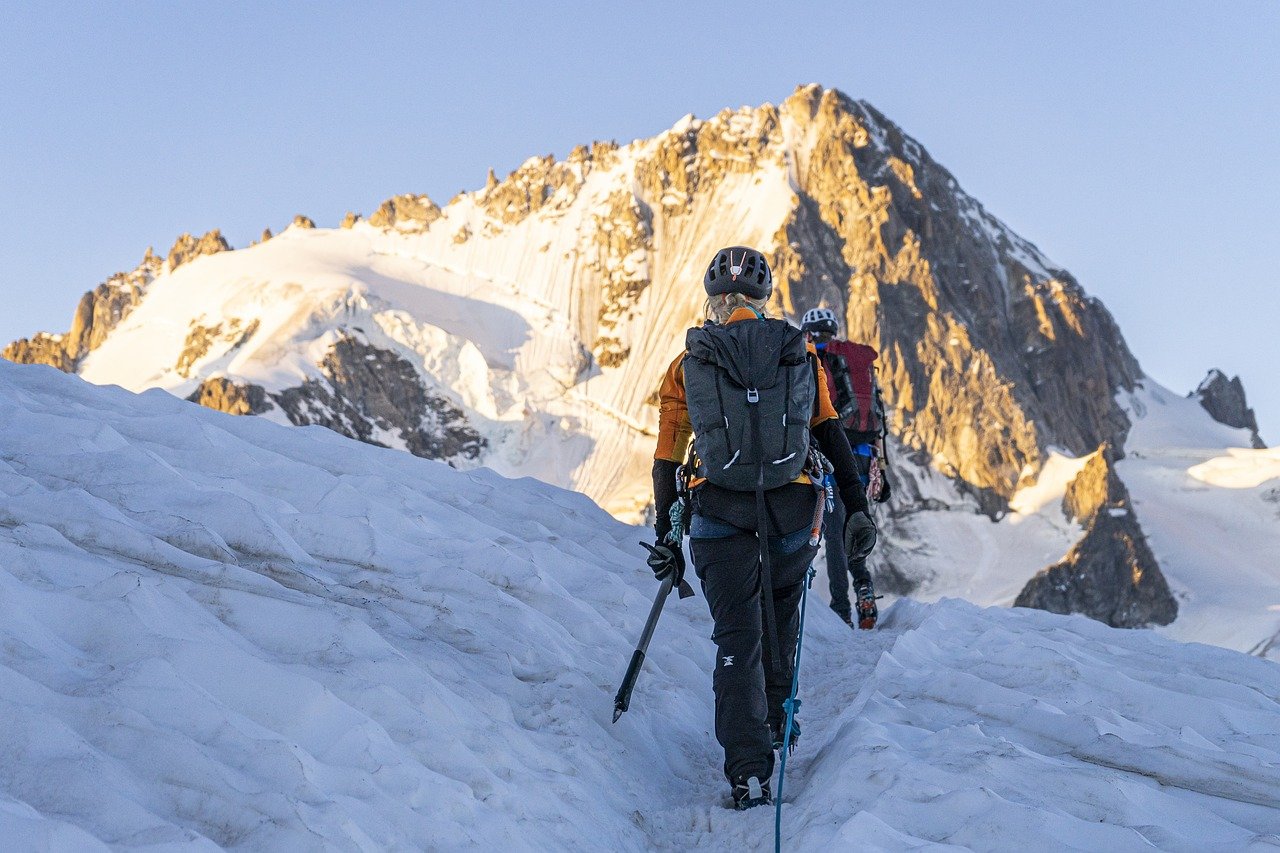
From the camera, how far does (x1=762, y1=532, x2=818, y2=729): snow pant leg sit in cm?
544

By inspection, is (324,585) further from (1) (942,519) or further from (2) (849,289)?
(2) (849,289)

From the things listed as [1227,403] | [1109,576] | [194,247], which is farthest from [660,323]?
[194,247]

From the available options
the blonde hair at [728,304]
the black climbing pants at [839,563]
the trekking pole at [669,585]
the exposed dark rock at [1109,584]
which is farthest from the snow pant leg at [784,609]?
the exposed dark rock at [1109,584]

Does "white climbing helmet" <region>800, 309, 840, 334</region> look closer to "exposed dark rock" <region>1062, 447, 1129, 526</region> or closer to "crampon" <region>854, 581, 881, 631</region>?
"crampon" <region>854, 581, 881, 631</region>

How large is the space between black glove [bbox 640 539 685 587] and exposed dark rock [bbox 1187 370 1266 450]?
130903 mm

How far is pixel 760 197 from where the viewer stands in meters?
117

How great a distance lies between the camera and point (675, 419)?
18.6ft

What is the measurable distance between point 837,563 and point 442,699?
6229mm

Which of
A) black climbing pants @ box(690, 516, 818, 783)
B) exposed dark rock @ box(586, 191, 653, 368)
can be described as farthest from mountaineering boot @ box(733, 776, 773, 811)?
exposed dark rock @ box(586, 191, 653, 368)

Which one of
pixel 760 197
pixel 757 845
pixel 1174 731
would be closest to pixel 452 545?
pixel 757 845

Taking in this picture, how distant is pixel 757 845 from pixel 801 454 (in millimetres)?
1682

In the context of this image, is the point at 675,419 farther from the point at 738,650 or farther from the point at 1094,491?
the point at 1094,491

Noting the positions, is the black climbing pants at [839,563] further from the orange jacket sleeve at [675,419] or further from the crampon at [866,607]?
the orange jacket sleeve at [675,419]

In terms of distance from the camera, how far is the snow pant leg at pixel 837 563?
34.2ft
